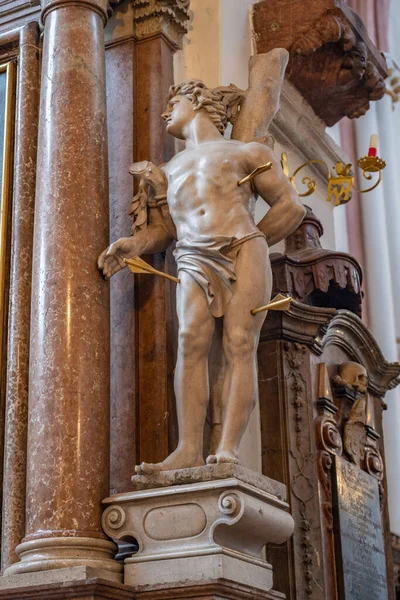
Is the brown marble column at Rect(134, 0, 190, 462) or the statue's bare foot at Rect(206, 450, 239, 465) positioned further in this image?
the brown marble column at Rect(134, 0, 190, 462)

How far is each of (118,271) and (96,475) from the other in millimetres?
977

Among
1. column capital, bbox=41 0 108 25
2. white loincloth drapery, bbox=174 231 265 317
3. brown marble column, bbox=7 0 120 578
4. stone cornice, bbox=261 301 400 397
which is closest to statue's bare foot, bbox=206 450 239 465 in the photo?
brown marble column, bbox=7 0 120 578

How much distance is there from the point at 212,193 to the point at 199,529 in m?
1.40

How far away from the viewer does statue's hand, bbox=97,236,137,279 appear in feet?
15.6

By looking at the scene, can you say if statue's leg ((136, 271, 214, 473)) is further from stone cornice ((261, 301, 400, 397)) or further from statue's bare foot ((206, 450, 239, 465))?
stone cornice ((261, 301, 400, 397))

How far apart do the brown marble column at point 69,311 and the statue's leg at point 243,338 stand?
20.6 inches

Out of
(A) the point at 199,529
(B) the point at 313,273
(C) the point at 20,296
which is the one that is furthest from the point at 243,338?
(B) the point at 313,273

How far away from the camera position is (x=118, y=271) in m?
4.98

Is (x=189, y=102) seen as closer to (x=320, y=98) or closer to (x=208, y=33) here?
(x=208, y=33)

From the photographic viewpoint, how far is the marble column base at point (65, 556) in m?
4.19

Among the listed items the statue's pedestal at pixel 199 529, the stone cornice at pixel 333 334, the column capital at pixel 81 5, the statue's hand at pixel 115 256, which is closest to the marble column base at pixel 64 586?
the statue's pedestal at pixel 199 529

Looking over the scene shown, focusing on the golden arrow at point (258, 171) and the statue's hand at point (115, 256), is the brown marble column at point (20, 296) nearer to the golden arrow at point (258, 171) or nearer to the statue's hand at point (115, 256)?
the statue's hand at point (115, 256)

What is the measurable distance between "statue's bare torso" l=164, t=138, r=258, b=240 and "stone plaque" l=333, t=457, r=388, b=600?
1.48 m

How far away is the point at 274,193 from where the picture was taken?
4.77 meters
